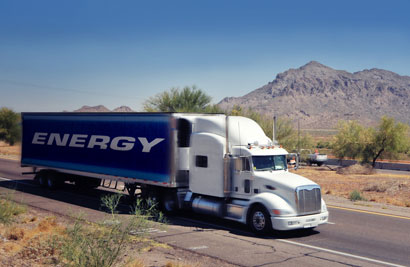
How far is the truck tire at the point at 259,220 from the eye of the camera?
1331 centimetres

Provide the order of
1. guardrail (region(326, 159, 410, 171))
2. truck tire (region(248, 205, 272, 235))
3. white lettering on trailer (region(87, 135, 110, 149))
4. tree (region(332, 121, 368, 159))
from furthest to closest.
A: tree (region(332, 121, 368, 159)) < guardrail (region(326, 159, 410, 171)) < white lettering on trailer (region(87, 135, 110, 149)) < truck tire (region(248, 205, 272, 235))

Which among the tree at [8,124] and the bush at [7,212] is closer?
the bush at [7,212]

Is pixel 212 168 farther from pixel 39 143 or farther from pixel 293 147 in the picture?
pixel 293 147

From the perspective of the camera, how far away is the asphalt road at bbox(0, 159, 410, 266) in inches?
432

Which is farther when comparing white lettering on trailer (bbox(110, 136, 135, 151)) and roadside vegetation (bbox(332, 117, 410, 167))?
roadside vegetation (bbox(332, 117, 410, 167))

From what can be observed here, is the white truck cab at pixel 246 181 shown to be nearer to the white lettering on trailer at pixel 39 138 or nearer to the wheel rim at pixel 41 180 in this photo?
the white lettering on trailer at pixel 39 138

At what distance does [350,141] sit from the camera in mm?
53938

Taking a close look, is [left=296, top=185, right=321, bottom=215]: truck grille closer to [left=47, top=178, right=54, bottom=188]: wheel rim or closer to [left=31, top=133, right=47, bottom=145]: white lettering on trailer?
[left=47, top=178, right=54, bottom=188]: wheel rim

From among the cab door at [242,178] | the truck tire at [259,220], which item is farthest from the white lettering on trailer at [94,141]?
the truck tire at [259,220]

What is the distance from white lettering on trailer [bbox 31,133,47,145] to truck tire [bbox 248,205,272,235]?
43.6 feet

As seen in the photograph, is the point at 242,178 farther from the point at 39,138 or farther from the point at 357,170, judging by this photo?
the point at 357,170

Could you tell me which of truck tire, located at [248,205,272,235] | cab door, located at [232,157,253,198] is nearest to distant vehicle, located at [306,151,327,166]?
cab door, located at [232,157,253,198]

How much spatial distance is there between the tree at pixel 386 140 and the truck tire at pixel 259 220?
42775 millimetres

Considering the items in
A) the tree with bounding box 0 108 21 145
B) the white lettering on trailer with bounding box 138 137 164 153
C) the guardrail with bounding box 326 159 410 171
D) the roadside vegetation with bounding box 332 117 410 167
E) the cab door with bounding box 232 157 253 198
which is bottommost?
the cab door with bounding box 232 157 253 198
